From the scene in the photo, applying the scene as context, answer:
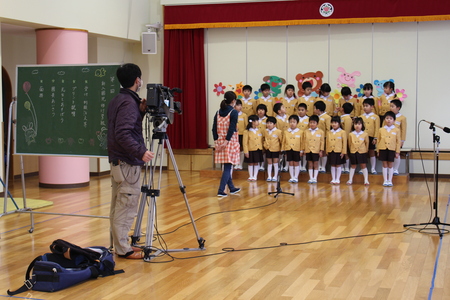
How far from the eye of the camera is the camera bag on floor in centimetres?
392

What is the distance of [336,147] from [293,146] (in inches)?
27.1

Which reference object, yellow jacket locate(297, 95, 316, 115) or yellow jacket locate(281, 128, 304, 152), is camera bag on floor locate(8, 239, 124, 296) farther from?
Result: yellow jacket locate(297, 95, 316, 115)

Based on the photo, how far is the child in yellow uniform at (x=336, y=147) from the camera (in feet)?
29.7

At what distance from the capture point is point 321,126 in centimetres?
963

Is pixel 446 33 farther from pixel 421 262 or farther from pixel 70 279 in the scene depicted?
pixel 70 279

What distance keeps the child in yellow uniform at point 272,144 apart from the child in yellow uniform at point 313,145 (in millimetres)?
482

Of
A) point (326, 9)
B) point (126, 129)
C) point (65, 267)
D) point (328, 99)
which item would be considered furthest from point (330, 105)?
point (65, 267)

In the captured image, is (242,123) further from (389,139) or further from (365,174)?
(389,139)

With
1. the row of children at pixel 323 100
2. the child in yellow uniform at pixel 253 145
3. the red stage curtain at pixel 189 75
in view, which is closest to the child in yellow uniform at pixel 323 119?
the row of children at pixel 323 100

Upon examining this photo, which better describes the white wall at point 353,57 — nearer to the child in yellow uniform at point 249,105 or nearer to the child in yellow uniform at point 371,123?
the child in yellow uniform at point 249,105

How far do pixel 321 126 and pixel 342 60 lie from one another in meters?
1.40

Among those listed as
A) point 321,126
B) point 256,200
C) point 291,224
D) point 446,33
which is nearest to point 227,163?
point 256,200

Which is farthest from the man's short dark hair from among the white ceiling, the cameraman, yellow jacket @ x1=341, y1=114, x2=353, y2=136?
yellow jacket @ x1=341, y1=114, x2=353, y2=136

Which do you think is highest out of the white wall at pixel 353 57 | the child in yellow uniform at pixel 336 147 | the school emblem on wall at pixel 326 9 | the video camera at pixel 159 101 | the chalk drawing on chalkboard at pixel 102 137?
the school emblem on wall at pixel 326 9
